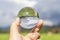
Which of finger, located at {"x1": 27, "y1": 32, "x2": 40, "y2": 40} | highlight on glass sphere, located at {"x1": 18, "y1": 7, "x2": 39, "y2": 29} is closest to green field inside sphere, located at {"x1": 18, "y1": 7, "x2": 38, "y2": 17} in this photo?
highlight on glass sphere, located at {"x1": 18, "y1": 7, "x2": 39, "y2": 29}

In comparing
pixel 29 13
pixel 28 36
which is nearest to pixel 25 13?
pixel 29 13

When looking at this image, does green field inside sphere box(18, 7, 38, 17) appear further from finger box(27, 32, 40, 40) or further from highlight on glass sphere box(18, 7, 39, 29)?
finger box(27, 32, 40, 40)

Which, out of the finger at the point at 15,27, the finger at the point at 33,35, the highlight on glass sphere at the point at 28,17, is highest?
the highlight on glass sphere at the point at 28,17

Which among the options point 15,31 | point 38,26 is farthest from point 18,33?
point 38,26

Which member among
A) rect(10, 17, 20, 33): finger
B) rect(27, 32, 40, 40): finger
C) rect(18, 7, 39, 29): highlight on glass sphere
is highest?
rect(18, 7, 39, 29): highlight on glass sphere

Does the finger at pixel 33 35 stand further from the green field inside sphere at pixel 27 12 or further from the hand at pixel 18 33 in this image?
the green field inside sphere at pixel 27 12

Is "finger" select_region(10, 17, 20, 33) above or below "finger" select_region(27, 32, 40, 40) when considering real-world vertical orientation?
above

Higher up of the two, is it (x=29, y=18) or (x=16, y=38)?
(x=29, y=18)

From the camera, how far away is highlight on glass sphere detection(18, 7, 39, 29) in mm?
1363

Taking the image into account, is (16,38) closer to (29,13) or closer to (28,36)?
(28,36)

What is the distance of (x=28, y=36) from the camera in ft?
4.64

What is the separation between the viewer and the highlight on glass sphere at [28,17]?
4.47ft

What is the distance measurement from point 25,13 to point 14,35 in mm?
159

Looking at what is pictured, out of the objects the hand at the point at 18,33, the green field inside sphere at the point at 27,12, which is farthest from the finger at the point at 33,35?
the green field inside sphere at the point at 27,12
